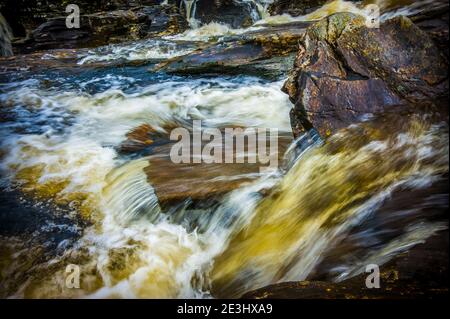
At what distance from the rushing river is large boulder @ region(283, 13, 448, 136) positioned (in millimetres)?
289

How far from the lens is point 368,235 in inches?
118

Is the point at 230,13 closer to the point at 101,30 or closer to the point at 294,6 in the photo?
the point at 294,6

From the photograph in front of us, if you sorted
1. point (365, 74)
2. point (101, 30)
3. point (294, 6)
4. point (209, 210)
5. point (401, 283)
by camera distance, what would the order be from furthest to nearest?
point (294, 6) < point (101, 30) < point (365, 74) < point (209, 210) < point (401, 283)

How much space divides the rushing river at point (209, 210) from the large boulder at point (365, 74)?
11.4 inches

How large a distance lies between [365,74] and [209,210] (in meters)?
2.72

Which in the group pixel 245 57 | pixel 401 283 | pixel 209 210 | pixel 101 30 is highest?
pixel 101 30

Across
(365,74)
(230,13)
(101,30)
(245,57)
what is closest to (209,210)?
(365,74)

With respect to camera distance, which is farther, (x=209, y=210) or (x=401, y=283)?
(x=209, y=210)

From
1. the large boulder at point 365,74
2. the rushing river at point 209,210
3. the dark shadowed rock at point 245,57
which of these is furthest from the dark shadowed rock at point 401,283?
the dark shadowed rock at point 245,57

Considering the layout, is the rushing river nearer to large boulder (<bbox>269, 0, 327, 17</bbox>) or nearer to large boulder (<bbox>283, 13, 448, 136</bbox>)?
large boulder (<bbox>283, 13, 448, 136</bbox>)

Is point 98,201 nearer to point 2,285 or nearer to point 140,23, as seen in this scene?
point 2,285

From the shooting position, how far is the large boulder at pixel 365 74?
14.5 feet

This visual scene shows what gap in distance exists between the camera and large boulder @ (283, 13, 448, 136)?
4.43 meters

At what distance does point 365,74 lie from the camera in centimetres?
465
